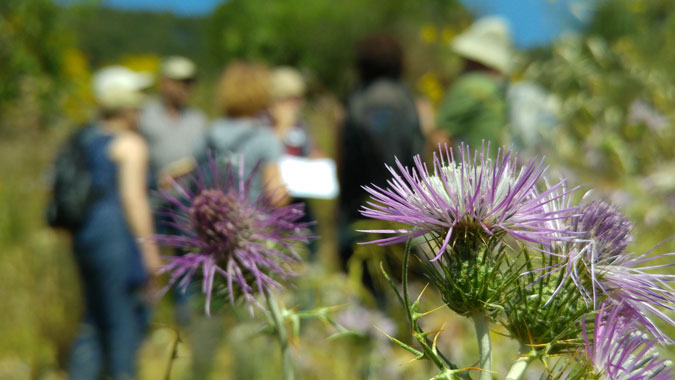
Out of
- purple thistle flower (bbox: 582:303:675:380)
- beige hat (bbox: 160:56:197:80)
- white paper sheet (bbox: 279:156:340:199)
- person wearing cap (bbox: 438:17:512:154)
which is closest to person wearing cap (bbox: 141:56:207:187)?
beige hat (bbox: 160:56:197:80)

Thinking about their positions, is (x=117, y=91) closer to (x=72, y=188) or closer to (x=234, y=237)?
(x=72, y=188)

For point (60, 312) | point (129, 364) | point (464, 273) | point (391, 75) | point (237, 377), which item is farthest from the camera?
point (60, 312)

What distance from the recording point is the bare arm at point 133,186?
4.06 meters

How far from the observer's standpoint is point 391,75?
3916 millimetres

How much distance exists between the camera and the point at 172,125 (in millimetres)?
5086

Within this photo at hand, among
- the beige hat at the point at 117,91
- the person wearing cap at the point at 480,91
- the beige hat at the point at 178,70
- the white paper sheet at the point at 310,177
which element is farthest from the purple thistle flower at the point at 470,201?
the beige hat at the point at 178,70

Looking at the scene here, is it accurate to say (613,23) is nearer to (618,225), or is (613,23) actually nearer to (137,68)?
(618,225)

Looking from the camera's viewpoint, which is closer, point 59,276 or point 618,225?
point 618,225

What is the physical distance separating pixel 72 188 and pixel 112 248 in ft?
1.31

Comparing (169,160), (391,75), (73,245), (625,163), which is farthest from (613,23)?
(73,245)

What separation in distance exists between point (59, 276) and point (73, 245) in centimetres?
48

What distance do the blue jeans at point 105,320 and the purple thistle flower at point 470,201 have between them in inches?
135

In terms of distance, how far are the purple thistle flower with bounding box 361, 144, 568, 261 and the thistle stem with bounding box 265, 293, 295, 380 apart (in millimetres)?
359

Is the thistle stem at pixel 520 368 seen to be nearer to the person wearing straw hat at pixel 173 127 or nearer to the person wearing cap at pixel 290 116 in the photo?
the person wearing straw hat at pixel 173 127
